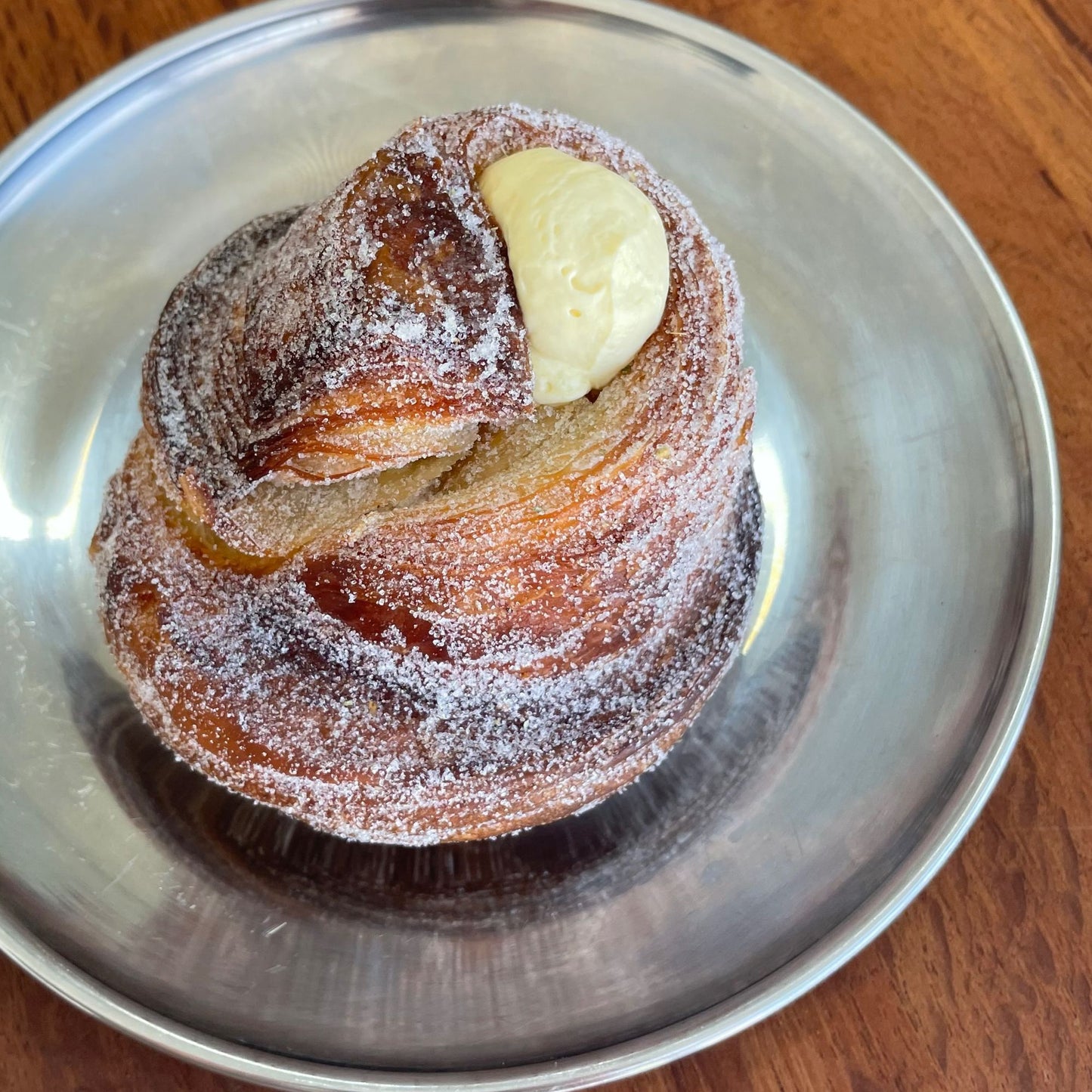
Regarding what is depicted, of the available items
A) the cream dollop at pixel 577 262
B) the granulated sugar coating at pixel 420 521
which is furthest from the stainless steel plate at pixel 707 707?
Answer: the cream dollop at pixel 577 262

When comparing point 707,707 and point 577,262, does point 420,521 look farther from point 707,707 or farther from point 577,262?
point 707,707

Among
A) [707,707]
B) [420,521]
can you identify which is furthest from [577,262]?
[707,707]

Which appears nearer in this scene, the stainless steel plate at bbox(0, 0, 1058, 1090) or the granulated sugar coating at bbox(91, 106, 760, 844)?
the granulated sugar coating at bbox(91, 106, 760, 844)

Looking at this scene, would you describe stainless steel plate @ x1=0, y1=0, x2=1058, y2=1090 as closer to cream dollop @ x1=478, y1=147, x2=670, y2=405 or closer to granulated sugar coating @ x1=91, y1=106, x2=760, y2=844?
granulated sugar coating @ x1=91, y1=106, x2=760, y2=844

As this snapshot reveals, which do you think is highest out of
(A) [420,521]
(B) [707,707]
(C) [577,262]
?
(C) [577,262]

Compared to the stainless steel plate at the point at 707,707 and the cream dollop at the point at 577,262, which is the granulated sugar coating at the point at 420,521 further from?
the stainless steel plate at the point at 707,707

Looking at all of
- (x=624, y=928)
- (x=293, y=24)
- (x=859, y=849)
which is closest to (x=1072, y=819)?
(x=859, y=849)

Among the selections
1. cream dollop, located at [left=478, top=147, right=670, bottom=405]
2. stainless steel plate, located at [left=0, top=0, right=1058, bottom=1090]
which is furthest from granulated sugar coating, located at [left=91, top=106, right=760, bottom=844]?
stainless steel plate, located at [left=0, top=0, right=1058, bottom=1090]
